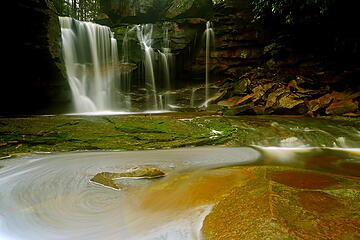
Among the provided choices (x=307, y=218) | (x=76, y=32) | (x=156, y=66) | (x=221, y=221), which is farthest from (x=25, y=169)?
(x=156, y=66)

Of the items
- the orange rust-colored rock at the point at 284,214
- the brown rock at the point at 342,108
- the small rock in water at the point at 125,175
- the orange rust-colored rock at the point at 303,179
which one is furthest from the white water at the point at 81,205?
the brown rock at the point at 342,108

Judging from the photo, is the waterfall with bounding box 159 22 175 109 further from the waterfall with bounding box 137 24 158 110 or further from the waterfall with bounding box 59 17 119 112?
the waterfall with bounding box 59 17 119 112

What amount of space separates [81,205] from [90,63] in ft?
35.7

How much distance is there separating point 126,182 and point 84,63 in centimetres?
1046

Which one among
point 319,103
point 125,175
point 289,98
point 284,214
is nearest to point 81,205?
point 125,175

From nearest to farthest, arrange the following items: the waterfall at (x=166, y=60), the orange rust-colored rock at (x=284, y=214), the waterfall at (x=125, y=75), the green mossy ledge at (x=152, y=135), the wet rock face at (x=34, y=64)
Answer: the orange rust-colored rock at (x=284, y=214) < the green mossy ledge at (x=152, y=135) < the wet rock face at (x=34, y=64) < the waterfall at (x=125, y=75) < the waterfall at (x=166, y=60)

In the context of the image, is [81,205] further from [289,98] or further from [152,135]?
[289,98]

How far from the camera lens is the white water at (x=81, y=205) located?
1.95 meters

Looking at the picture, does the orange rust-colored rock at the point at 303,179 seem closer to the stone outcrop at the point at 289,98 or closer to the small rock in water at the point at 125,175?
the small rock in water at the point at 125,175

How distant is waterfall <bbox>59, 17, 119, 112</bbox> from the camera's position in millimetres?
11477

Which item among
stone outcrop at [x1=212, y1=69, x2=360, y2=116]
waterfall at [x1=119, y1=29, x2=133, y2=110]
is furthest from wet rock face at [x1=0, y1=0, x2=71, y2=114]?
stone outcrop at [x1=212, y1=69, x2=360, y2=116]

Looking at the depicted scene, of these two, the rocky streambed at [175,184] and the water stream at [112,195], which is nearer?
the rocky streambed at [175,184]

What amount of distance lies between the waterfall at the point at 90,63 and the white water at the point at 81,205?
8.04 metres

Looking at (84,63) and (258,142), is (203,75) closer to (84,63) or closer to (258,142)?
(84,63)
